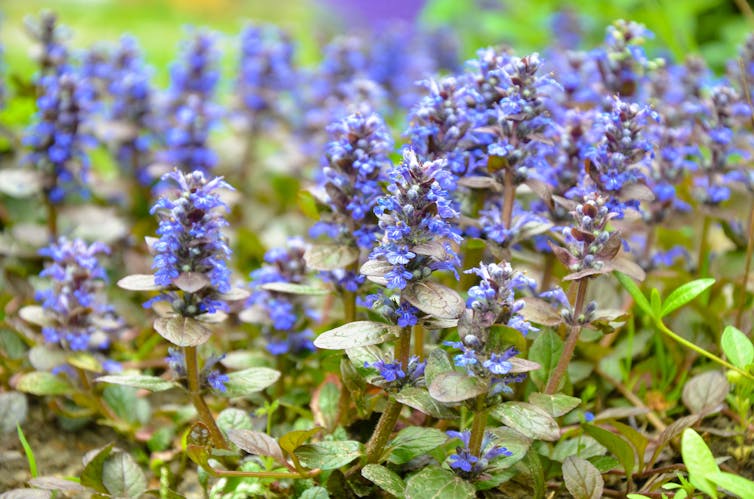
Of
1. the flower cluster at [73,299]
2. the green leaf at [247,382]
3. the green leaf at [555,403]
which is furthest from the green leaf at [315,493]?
the flower cluster at [73,299]

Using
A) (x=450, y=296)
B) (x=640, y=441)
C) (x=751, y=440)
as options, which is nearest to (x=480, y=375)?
(x=450, y=296)

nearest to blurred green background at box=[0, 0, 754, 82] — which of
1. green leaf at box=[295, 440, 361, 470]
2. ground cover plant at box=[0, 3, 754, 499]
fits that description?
ground cover plant at box=[0, 3, 754, 499]

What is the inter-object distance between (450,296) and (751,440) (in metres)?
1.50

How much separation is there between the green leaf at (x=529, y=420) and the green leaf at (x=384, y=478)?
370mm

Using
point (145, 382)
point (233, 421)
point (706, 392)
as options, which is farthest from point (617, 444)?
point (145, 382)

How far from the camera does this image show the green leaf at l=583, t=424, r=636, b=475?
8.41ft

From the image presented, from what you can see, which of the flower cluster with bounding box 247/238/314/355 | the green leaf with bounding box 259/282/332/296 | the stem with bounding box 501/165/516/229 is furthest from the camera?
the flower cluster with bounding box 247/238/314/355

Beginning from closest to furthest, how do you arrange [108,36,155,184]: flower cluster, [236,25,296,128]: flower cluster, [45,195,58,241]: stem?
[45,195,58,241]: stem
[108,36,155,184]: flower cluster
[236,25,296,128]: flower cluster

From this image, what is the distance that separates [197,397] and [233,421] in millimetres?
195

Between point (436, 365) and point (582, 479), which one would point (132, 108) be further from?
point (582, 479)

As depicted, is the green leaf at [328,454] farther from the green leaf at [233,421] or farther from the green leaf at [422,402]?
the green leaf at [233,421]

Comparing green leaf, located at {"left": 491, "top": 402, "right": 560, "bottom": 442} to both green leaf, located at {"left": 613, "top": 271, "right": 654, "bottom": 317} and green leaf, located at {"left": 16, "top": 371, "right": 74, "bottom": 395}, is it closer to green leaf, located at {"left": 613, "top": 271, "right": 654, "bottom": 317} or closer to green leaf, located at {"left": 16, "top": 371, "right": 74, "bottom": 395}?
green leaf, located at {"left": 613, "top": 271, "right": 654, "bottom": 317}

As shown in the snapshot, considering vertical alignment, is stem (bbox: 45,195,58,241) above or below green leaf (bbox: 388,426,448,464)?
above

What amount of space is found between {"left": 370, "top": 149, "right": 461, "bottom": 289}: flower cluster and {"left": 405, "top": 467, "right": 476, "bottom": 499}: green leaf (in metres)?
0.57
